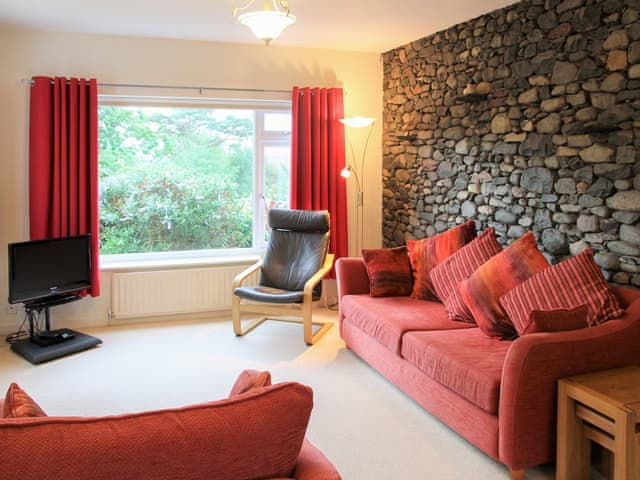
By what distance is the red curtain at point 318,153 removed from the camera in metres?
5.45

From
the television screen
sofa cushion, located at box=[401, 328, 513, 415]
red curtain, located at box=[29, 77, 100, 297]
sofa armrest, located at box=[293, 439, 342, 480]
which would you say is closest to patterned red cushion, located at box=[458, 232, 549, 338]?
sofa cushion, located at box=[401, 328, 513, 415]

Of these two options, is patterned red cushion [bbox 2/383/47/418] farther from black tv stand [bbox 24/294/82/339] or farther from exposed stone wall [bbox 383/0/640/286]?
black tv stand [bbox 24/294/82/339]

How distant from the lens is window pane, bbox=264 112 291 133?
5.65 m

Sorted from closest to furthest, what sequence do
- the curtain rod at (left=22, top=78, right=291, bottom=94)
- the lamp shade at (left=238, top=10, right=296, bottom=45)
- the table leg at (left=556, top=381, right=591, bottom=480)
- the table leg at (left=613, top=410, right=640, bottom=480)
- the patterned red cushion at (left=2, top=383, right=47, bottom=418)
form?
the patterned red cushion at (left=2, top=383, right=47, bottom=418)
the table leg at (left=613, top=410, right=640, bottom=480)
the table leg at (left=556, top=381, right=591, bottom=480)
the lamp shade at (left=238, top=10, right=296, bottom=45)
the curtain rod at (left=22, top=78, right=291, bottom=94)

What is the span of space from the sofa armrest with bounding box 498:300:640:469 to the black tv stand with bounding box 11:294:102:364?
3.10 meters

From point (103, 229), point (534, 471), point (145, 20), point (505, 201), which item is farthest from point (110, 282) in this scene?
point (534, 471)

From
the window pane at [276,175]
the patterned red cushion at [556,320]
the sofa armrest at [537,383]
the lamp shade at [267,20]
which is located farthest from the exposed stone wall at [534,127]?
the lamp shade at [267,20]

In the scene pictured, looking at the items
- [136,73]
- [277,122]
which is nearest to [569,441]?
[277,122]

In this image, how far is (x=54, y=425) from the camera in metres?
1.13

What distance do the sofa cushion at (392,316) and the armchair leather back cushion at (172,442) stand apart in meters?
2.26

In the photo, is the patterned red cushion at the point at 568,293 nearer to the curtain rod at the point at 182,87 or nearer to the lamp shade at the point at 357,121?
the lamp shade at the point at 357,121

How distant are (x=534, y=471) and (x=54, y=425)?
2.26 meters

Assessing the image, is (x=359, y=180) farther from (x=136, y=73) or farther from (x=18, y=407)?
(x=18, y=407)

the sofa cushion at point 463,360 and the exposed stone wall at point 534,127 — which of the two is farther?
the exposed stone wall at point 534,127
